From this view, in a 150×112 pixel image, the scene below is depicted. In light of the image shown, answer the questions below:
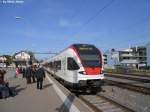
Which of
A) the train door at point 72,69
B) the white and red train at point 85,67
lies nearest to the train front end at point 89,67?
the white and red train at point 85,67

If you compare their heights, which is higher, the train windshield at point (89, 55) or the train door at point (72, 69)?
the train windshield at point (89, 55)

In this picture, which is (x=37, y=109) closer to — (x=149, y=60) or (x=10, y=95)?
(x=10, y=95)

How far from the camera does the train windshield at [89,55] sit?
18.7m

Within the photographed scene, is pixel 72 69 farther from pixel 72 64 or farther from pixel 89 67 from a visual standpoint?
pixel 89 67

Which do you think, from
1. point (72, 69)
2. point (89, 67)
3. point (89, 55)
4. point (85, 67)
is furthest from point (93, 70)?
point (72, 69)

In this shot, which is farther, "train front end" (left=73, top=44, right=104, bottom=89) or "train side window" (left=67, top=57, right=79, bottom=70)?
"train side window" (left=67, top=57, right=79, bottom=70)

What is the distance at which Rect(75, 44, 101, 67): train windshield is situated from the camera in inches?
735

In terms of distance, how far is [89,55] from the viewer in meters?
19.1

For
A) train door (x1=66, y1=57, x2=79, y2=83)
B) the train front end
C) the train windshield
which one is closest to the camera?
the train front end

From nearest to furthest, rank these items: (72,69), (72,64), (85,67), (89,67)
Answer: (85,67)
(89,67)
(72,69)
(72,64)

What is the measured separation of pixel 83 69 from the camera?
720 inches

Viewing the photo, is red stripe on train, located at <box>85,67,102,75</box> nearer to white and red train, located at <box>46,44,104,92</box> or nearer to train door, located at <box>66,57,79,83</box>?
white and red train, located at <box>46,44,104,92</box>

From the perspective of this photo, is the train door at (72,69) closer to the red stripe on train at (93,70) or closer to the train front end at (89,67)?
the train front end at (89,67)

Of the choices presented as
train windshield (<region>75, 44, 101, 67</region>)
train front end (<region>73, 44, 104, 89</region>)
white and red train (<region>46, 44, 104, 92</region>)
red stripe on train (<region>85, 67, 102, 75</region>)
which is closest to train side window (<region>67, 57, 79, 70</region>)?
white and red train (<region>46, 44, 104, 92</region>)
